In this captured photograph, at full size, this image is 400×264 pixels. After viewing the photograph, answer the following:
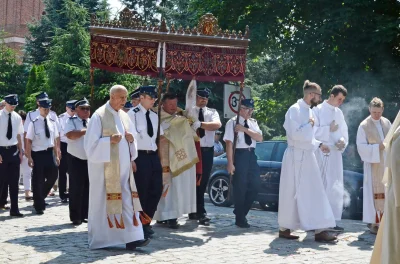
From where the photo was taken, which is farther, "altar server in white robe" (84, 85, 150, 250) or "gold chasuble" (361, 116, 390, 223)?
"gold chasuble" (361, 116, 390, 223)

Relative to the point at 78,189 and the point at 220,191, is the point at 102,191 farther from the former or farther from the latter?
the point at 220,191

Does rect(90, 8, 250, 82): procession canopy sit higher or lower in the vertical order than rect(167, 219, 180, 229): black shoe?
higher

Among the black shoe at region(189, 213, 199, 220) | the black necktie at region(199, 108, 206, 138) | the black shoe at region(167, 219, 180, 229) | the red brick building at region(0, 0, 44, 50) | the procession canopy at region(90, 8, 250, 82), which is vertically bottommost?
the black shoe at region(167, 219, 180, 229)

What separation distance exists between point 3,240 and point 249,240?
3415 millimetres

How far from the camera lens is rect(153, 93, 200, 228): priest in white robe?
37.0 feet

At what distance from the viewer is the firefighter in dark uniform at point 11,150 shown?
41.0 feet

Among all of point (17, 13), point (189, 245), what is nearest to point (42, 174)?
point (189, 245)

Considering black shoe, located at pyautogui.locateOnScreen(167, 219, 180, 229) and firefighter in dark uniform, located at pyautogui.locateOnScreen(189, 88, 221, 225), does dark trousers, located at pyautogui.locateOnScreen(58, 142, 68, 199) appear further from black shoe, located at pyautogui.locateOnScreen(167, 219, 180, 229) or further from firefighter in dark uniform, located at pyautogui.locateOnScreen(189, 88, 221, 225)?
black shoe, located at pyautogui.locateOnScreen(167, 219, 180, 229)

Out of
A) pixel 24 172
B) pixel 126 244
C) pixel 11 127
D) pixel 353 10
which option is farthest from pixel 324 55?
pixel 126 244

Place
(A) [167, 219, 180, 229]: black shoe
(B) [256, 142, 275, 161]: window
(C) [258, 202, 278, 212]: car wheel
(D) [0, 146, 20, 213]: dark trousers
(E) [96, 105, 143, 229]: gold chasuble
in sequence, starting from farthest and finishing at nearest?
(C) [258, 202, 278, 212]: car wheel
(B) [256, 142, 275, 161]: window
(D) [0, 146, 20, 213]: dark trousers
(A) [167, 219, 180, 229]: black shoe
(E) [96, 105, 143, 229]: gold chasuble

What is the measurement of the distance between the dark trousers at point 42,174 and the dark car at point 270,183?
385 cm

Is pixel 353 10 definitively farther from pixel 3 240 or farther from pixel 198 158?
pixel 3 240

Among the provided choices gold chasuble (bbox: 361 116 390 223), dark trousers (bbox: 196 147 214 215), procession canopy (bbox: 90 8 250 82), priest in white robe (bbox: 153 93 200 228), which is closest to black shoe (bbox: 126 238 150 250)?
priest in white robe (bbox: 153 93 200 228)

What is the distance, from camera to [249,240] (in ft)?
33.7
